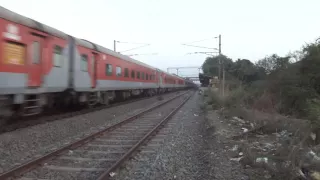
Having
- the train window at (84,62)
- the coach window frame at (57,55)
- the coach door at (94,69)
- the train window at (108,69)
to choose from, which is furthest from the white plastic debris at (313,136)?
the train window at (108,69)

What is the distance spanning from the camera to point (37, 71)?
12.1 meters

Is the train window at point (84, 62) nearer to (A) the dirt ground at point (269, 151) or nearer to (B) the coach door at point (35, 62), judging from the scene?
(B) the coach door at point (35, 62)

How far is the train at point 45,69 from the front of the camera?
1043cm

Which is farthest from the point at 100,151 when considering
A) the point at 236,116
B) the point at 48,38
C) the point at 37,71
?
the point at 236,116

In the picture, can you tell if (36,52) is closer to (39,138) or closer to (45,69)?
(45,69)

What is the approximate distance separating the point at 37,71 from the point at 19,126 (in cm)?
184

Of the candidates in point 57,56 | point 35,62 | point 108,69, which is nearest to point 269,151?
point 35,62

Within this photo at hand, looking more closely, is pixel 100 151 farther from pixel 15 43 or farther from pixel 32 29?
pixel 32 29

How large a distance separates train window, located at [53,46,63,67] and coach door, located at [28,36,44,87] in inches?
47.0

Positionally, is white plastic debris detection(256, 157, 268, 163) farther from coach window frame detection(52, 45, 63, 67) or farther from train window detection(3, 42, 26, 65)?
coach window frame detection(52, 45, 63, 67)

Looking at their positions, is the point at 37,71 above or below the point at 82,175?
above

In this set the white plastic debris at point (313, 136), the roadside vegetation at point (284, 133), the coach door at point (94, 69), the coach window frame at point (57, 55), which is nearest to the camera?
the roadside vegetation at point (284, 133)

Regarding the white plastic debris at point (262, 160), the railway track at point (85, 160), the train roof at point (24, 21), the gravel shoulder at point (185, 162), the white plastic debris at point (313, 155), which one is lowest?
the gravel shoulder at point (185, 162)

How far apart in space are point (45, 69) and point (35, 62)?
0.78m
